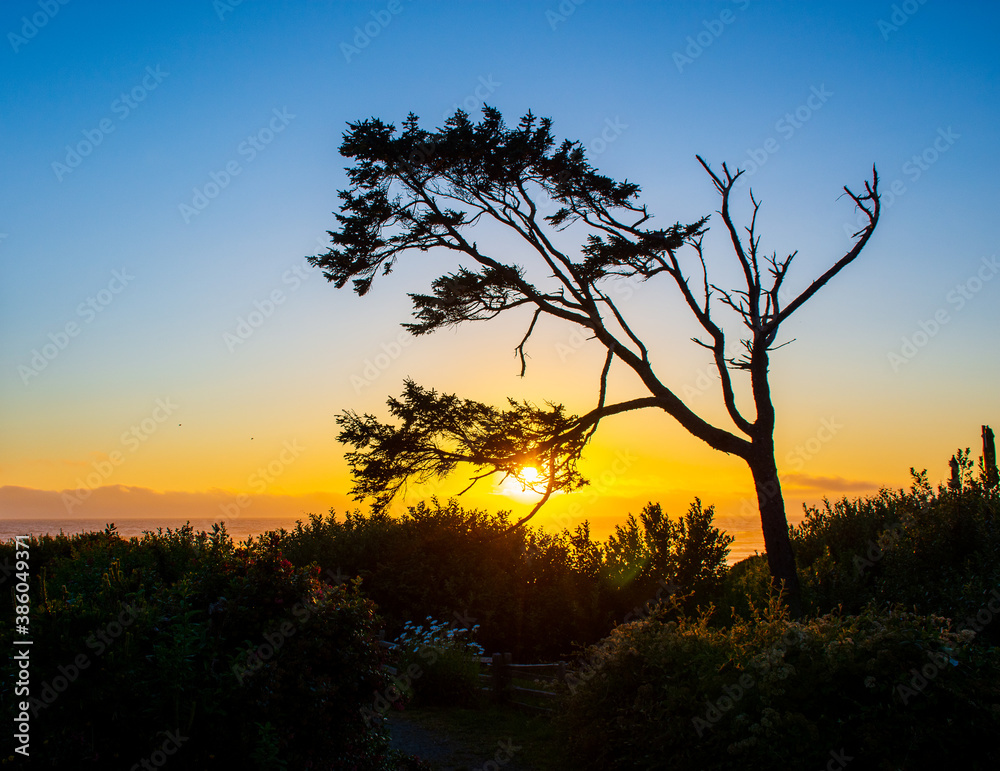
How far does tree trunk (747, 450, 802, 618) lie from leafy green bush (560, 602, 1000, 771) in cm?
523

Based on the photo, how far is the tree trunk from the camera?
12.3 m

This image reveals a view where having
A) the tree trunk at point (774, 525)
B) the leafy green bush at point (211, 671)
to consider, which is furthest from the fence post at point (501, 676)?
the leafy green bush at point (211, 671)

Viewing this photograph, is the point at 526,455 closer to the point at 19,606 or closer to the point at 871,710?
the point at 871,710

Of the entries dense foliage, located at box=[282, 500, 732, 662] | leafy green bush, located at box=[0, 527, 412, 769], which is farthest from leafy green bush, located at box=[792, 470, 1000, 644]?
leafy green bush, located at box=[0, 527, 412, 769]

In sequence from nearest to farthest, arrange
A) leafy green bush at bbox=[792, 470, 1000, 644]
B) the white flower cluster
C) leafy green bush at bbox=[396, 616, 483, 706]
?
1. leafy green bush at bbox=[792, 470, 1000, 644]
2. leafy green bush at bbox=[396, 616, 483, 706]
3. the white flower cluster

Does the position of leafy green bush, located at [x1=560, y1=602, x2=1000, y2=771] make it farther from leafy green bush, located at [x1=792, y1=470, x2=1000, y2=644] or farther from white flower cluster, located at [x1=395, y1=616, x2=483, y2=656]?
white flower cluster, located at [x1=395, y1=616, x2=483, y2=656]

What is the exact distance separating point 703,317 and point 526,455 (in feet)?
15.5

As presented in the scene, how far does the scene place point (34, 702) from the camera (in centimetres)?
475

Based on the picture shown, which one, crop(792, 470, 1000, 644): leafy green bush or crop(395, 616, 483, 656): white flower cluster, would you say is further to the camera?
crop(395, 616, 483, 656): white flower cluster

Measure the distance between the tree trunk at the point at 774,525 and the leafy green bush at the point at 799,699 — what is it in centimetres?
523

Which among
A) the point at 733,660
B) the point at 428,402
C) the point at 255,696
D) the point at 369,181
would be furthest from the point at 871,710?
the point at 369,181

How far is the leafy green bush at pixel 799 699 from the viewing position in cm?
577

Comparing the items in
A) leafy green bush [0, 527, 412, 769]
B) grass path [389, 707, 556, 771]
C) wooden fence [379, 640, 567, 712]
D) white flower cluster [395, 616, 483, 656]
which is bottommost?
grass path [389, 707, 556, 771]

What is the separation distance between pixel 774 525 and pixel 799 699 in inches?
276
